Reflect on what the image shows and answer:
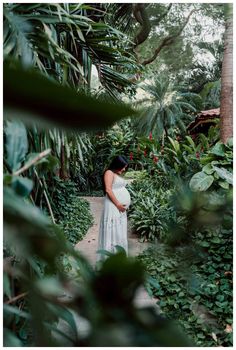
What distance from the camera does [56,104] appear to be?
16cm

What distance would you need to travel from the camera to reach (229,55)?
362 centimetres

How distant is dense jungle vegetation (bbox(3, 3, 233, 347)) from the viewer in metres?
0.19

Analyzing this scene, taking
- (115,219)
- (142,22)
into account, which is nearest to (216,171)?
Result: (115,219)

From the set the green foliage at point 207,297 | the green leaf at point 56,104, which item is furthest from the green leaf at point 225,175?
the green leaf at point 56,104

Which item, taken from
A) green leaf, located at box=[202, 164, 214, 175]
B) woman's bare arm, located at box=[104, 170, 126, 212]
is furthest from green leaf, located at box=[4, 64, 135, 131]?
green leaf, located at box=[202, 164, 214, 175]

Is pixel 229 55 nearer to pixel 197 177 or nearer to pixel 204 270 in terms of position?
pixel 197 177

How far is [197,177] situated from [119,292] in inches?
123

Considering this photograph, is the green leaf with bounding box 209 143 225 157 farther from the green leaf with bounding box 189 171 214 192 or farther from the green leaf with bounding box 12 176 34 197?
the green leaf with bounding box 12 176 34 197

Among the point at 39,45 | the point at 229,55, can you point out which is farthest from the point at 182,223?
the point at 229,55

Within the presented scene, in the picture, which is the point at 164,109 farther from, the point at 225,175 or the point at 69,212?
the point at 225,175

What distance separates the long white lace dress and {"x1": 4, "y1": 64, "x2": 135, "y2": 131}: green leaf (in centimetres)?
290

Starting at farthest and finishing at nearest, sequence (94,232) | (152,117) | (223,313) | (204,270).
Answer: (152,117) → (94,232) → (204,270) → (223,313)

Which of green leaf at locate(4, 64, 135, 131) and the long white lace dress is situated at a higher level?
green leaf at locate(4, 64, 135, 131)

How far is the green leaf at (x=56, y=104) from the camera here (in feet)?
0.51
